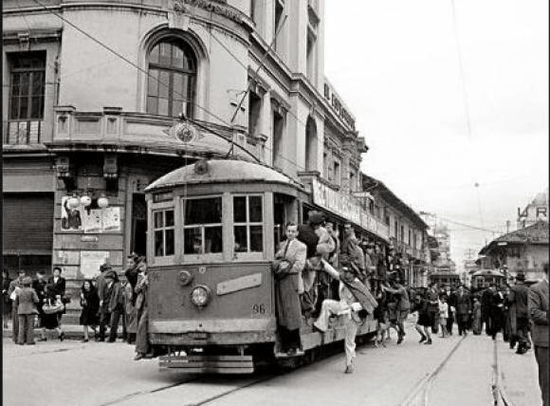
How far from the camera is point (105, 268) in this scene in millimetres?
17516

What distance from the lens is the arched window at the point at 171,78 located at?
68.4 ft

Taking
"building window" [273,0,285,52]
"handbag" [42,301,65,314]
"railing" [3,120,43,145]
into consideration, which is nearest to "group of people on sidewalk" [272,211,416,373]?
"handbag" [42,301,65,314]

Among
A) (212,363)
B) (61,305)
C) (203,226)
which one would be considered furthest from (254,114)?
(212,363)

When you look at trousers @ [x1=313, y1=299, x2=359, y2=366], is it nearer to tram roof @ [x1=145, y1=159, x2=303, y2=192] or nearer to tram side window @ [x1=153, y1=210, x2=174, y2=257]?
tram roof @ [x1=145, y1=159, x2=303, y2=192]

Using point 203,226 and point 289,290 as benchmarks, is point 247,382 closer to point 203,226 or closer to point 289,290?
point 289,290

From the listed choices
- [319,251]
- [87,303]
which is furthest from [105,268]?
[319,251]

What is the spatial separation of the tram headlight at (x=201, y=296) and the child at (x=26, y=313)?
733 centimetres

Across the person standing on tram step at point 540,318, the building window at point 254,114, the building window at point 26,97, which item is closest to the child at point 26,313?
the building window at point 26,97

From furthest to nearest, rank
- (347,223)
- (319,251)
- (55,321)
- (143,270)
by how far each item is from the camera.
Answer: (55,321)
(347,223)
(143,270)
(319,251)

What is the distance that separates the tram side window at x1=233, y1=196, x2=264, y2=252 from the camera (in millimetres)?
10156

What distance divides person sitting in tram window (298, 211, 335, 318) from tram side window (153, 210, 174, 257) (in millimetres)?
2010

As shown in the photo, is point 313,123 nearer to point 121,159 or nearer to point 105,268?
point 121,159

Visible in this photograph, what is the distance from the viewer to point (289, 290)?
10008mm

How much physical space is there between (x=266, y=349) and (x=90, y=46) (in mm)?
12735
